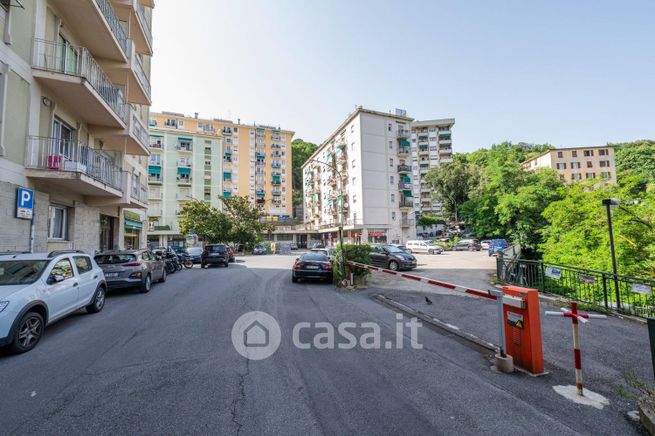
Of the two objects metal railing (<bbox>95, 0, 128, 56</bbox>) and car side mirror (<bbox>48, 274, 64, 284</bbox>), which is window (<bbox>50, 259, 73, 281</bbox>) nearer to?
car side mirror (<bbox>48, 274, 64, 284</bbox>)

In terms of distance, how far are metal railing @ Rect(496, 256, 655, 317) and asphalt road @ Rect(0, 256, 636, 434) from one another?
554cm

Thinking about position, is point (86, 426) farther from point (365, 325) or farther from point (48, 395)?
point (365, 325)

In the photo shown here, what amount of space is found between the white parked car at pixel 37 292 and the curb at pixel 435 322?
7.24 m

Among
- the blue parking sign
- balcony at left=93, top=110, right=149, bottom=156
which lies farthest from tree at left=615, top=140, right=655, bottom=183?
the blue parking sign

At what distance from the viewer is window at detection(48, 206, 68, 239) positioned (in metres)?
11.3

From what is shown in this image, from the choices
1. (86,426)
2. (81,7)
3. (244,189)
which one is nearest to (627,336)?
Answer: (86,426)

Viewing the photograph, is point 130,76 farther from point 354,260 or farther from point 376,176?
point 376,176

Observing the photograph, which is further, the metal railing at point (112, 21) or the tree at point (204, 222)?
the tree at point (204, 222)

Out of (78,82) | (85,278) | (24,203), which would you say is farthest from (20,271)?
(78,82)

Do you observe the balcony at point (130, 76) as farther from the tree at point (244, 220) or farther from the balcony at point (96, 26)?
the tree at point (244, 220)

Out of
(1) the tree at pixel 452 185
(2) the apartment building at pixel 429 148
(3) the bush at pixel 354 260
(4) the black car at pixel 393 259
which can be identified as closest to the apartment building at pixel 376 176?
(1) the tree at pixel 452 185

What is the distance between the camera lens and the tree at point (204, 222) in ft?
132

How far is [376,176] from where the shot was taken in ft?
160

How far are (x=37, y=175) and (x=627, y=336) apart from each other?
1558cm
